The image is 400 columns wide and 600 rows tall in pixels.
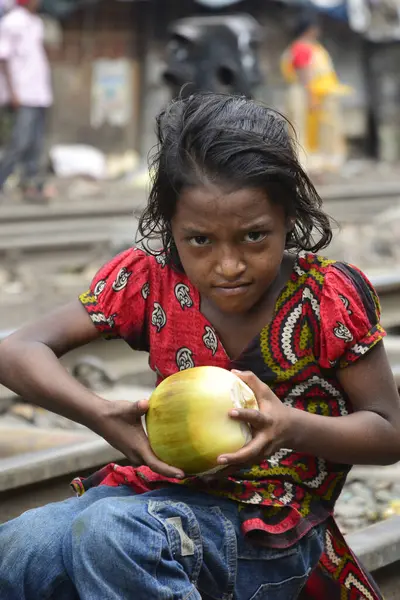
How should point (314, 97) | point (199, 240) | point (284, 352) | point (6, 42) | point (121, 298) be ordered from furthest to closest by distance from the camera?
point (314, 97), point (6, 42), point (121, 298), point (284, 352), point (199, 240)

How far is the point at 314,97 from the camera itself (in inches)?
665

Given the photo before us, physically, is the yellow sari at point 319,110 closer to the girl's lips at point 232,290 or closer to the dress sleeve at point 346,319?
the dress sleeve at point 346,319

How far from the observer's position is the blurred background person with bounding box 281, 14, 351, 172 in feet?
54.3

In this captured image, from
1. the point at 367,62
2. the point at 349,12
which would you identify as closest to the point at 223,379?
the point at 349,12

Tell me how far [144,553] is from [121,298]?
67cm

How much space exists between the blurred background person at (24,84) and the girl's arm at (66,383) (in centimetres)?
1127

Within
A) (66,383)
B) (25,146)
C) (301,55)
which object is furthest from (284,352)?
(301,55)

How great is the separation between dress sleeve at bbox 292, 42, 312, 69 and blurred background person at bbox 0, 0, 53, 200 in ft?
12.4

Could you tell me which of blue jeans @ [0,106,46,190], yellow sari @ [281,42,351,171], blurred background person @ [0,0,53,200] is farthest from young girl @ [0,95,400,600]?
yellow sari @ [281,42,351,171]

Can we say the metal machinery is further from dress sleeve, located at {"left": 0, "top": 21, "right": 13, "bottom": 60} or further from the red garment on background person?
the red garment on background person

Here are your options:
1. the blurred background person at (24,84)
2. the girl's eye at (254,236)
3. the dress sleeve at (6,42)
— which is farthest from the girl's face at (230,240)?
the dress sleeve at (6,42)

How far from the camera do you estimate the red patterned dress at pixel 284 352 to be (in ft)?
8.46

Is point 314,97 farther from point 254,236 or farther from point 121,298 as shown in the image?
point 254,236

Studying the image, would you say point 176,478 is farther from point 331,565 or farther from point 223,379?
point 331,565
